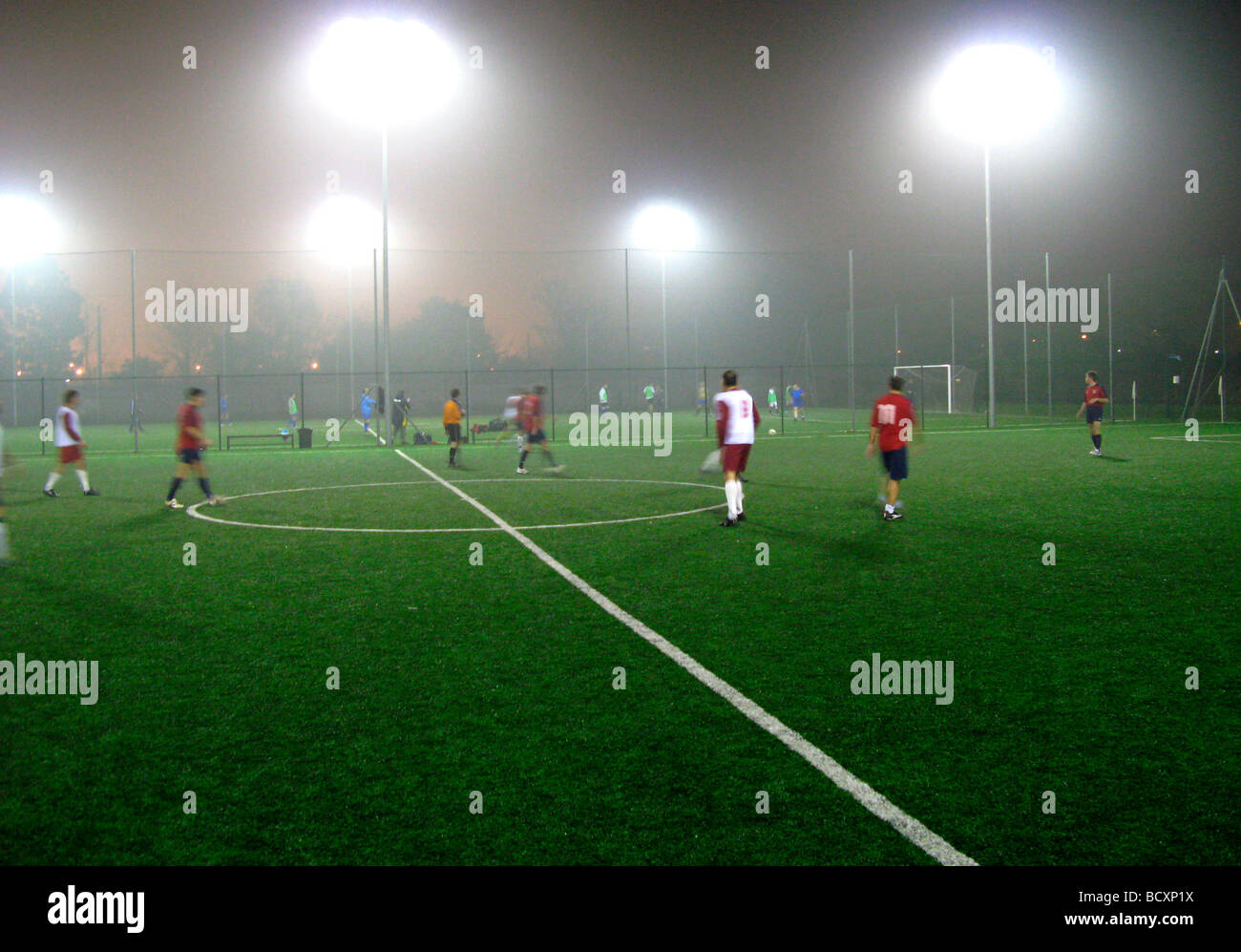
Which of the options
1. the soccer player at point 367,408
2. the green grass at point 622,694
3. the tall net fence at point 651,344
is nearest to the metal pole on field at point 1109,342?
the tall net fence at point 651,344

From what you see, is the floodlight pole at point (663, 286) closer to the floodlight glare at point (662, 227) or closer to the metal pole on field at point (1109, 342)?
the floodlight glare at point (662, 227)

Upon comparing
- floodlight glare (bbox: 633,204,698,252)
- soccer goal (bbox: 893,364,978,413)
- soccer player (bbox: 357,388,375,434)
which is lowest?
soccer player (bbox: 357,388,375,434)

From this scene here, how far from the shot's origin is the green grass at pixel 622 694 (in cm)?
439

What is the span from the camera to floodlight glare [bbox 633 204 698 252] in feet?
153

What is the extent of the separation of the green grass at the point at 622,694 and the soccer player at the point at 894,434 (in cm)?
55

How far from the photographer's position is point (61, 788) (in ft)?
16.2

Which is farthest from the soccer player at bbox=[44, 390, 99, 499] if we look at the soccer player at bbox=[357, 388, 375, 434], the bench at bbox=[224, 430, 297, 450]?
the soccer player at bbox=[357, 388, 375, 434]

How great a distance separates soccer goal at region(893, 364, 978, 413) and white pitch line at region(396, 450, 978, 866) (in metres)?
50.2

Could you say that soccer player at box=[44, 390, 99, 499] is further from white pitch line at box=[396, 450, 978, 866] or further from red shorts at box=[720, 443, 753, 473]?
white pitch line at box=[396, 450, 978, 866]

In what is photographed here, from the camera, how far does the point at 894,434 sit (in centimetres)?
1430

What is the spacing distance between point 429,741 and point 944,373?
194 feet

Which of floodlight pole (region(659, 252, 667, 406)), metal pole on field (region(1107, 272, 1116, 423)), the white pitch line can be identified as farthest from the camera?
floodlight pole (region(659, 252, 667, 406))
